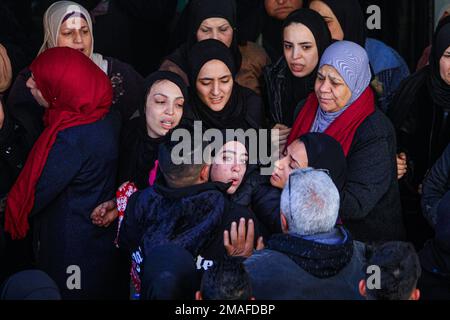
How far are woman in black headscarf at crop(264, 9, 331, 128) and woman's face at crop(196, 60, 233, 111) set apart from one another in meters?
0.38

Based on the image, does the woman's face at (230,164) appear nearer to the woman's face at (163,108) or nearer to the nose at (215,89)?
the woman's face at (163,108)

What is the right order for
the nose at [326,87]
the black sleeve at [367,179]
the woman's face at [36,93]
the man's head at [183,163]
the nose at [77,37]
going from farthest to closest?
the nose at [77,37]
the woman's face at [36,93]
the nose at [326,87]
the black sleeve at [367,179]
the man's head at [183,163]

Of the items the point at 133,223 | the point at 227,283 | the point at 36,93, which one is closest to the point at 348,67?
the point at 133,223

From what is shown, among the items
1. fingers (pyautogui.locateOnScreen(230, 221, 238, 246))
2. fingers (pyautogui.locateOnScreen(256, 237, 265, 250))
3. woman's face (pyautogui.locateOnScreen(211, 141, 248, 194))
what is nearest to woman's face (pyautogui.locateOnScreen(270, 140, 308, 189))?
woman's face (pyautogui.locateOnScreen(211, 141, 248, 194))

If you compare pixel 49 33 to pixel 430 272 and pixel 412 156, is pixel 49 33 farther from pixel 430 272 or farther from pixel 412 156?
pixel 430 272

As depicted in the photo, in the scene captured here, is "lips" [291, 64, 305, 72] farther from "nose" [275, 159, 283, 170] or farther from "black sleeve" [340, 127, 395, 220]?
"nose" [275, 159, 283, 170]

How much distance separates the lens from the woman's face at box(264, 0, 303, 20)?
5906 mm

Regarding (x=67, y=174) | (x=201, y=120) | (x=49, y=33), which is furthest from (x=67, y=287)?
(x=49, y=33)

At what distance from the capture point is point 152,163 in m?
4.93

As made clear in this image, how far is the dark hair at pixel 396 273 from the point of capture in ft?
11.2

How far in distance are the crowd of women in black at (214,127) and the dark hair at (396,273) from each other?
2.64 feet

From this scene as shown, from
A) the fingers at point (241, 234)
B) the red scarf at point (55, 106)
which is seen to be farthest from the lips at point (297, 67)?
the fingers at point (241, 234)

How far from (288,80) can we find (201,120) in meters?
0.58
